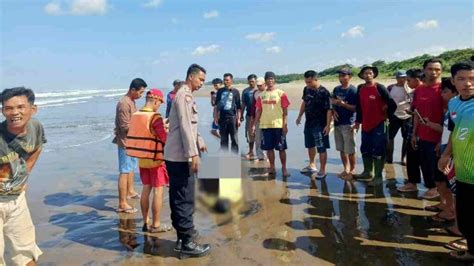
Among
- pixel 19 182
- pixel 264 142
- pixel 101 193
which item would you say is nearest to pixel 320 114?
pixel 264 142

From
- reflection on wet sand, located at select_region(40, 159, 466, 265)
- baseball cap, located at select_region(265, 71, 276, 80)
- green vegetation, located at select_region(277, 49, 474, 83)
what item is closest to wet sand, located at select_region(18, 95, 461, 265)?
reflection on wet sand, located at select_region(40, 159, 466, 265)

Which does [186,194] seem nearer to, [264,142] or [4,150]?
[4,150]

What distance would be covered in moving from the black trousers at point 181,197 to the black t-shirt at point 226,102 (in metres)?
4.51

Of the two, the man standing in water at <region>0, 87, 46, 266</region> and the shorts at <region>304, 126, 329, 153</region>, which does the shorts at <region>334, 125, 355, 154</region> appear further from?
the man standing in water at <region>0, 87, 46, 266</region>

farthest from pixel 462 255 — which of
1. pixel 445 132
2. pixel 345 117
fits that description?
pixel 345 117

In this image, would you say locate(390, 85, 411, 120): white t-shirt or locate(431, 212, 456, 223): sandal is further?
locate(390, 85, 411, 120): white t-shirt

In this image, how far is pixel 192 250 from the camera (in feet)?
13.2

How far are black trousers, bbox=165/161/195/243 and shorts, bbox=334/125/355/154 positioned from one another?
372 centimetres

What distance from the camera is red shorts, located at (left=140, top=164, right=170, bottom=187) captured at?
4629 millimetres

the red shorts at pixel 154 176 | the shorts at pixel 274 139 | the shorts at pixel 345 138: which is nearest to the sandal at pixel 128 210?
the red shorts at pixel 154 176

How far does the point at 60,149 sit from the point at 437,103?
1021 centimetres

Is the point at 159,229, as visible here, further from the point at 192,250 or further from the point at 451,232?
the point at 451,232

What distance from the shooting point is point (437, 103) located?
16.6 ft

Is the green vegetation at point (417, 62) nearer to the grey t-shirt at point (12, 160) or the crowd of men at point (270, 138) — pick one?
the crowd of men at point (270, 138)
